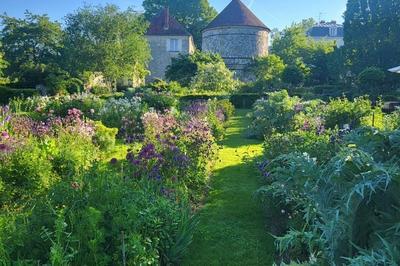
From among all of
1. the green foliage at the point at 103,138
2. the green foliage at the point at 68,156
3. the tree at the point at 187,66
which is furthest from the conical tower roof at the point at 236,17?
the green foliage at the point at 68,156

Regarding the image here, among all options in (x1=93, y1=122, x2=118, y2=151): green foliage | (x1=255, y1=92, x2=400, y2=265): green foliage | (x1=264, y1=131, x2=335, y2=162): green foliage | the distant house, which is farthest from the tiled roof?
(x1=255, y1=92, x2=400, y2=265): green foliage

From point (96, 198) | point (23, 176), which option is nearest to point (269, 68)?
point (23, 176)

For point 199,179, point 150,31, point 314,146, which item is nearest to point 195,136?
point 199,179

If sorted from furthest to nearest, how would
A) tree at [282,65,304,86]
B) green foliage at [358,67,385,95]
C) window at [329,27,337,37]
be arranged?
window at [329,27,337,37] → tree at [282,65,304,86] → green foliage at [358,67,385,95]

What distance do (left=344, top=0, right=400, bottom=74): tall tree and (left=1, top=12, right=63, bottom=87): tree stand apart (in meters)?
27.2

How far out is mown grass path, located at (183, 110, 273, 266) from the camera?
443 centimetres

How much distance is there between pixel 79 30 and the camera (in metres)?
37.1

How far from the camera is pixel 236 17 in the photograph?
149ft

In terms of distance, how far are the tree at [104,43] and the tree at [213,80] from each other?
6.09 metres

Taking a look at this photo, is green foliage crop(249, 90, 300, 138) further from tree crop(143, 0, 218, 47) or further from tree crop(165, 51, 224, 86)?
tree crop(143, 0, 218, 47)

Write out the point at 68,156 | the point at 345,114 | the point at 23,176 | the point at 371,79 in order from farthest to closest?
the point at 371,79, the point at 345,114, the point at 68,156, the point at 23,176

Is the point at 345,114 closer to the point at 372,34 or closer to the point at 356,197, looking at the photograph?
the point at 356,197

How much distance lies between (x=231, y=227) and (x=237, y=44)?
4143cm

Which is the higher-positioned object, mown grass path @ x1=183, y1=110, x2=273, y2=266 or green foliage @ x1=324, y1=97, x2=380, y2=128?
green foliage @ x1=324, y1=97, x2=380, y2=128
